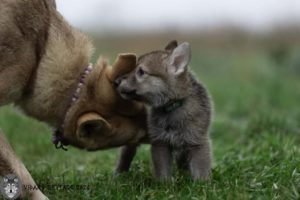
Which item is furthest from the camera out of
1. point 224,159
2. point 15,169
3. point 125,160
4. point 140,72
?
point 224,159

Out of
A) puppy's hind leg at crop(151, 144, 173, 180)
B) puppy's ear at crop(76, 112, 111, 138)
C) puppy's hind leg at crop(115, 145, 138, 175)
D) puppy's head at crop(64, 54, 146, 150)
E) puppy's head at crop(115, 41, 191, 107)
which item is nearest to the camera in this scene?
puppy's ear at crop(76, 112, 111, 138)

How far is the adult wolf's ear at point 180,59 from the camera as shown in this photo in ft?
20.1

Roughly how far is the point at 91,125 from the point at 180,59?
1.08 m

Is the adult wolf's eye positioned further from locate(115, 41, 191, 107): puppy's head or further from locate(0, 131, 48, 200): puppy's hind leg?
locate(0, 131, 48, 200): puppy's hind leg

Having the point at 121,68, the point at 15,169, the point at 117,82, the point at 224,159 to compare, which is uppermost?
the point at 121,68

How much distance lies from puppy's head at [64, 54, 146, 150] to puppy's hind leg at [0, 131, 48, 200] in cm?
59

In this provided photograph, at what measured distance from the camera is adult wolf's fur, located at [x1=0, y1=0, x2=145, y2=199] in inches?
228

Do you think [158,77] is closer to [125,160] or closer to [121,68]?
[121,68]

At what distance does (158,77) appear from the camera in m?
6.21

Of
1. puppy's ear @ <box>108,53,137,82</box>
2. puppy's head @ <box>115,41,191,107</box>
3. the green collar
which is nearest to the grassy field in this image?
the green collar

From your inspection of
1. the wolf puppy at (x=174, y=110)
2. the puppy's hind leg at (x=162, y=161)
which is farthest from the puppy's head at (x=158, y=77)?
the puppy's hind leg at (x=162, y=161)

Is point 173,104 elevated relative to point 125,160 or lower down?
elevated

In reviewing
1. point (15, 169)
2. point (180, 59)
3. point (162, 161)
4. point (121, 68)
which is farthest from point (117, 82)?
point (15, 169)

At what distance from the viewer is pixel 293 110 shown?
11.3 metres
